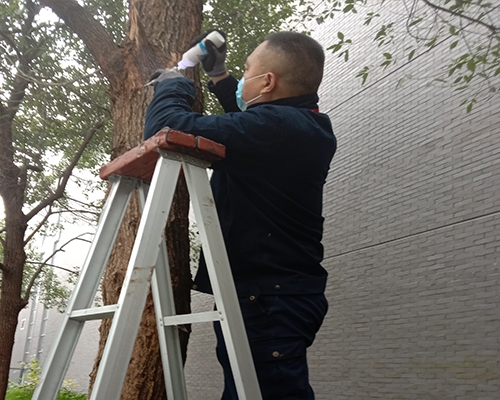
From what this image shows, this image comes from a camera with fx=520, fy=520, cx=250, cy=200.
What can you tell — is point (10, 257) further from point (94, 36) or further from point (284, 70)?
point (284, 70)

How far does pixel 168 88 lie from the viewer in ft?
6.28

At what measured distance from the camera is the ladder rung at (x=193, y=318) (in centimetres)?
157

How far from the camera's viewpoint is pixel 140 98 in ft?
10.7

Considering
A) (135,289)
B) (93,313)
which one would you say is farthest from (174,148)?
(93,313)

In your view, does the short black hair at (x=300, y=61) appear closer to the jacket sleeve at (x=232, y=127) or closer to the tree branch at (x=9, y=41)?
the jacket sleeve at (x=232, y=127)

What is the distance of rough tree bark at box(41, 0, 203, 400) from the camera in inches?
101

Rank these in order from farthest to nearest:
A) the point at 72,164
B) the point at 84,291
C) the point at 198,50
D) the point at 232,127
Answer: the point at 72,164 < the point at 198,50 < the point at 84,291 < the point at 232,127

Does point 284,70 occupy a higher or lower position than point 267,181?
higher

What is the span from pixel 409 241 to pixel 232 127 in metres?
5.96

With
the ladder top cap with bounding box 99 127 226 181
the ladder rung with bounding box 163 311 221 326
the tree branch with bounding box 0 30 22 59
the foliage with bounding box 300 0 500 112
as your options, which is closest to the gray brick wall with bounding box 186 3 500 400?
the foliage with bounding box 300 0 500 112

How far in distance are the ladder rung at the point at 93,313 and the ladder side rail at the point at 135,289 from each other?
11 centimetres

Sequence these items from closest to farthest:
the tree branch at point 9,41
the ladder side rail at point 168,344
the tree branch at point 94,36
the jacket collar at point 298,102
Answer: the ladder side rail at point 168,344 → the jacket collar at point 298,102 → the tree branch at point 94,36 → the tree branch at point 9,41

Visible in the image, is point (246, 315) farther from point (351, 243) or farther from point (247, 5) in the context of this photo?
point (351, 243)

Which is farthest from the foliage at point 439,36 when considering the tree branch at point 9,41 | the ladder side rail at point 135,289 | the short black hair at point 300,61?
the ladder side rail at point 135,289
